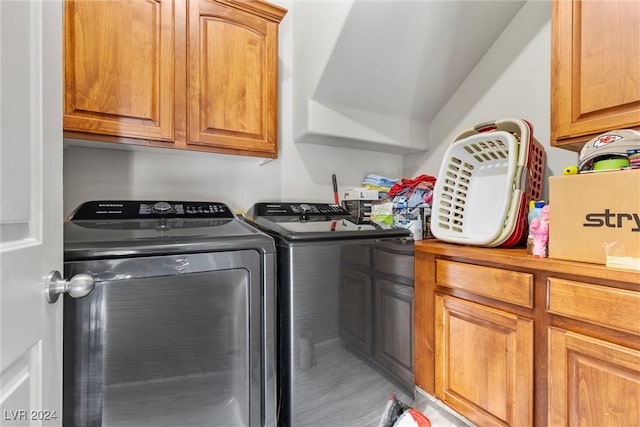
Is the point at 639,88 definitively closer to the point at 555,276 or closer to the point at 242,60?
the point at 555,276

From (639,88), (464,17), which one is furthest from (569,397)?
(464,17)

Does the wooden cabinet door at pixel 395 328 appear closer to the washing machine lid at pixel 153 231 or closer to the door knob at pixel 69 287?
the washing machine lid at pixel 153 231

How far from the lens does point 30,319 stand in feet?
1.77

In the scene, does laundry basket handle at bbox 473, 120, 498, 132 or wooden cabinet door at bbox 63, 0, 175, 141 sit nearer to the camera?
wooden cabinet door at bbox 63, 0, 175, 141

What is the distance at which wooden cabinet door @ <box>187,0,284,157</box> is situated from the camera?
143 cm

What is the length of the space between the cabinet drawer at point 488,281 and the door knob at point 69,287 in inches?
51.5

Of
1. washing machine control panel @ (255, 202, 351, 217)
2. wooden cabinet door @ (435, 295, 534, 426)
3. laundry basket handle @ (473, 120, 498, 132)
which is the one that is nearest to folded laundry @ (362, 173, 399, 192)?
washing machine control panel @ (255, 202, 351, 217)

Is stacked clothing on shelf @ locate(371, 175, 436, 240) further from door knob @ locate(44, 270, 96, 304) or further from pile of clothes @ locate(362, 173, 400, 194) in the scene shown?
door knob @ locate(44, 270, 96, 304)

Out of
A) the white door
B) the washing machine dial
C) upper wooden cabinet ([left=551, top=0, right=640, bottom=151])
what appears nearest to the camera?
the white door

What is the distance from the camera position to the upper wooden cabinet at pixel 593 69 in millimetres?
1068

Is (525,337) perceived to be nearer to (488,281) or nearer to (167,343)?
(488,281)

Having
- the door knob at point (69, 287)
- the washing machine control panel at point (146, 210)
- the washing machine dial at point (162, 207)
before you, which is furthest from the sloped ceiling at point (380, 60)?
the door knob at point (69, 287)

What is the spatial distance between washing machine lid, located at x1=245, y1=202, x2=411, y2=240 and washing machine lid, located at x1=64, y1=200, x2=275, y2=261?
4.9 inches

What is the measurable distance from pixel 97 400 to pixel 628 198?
1732mm
